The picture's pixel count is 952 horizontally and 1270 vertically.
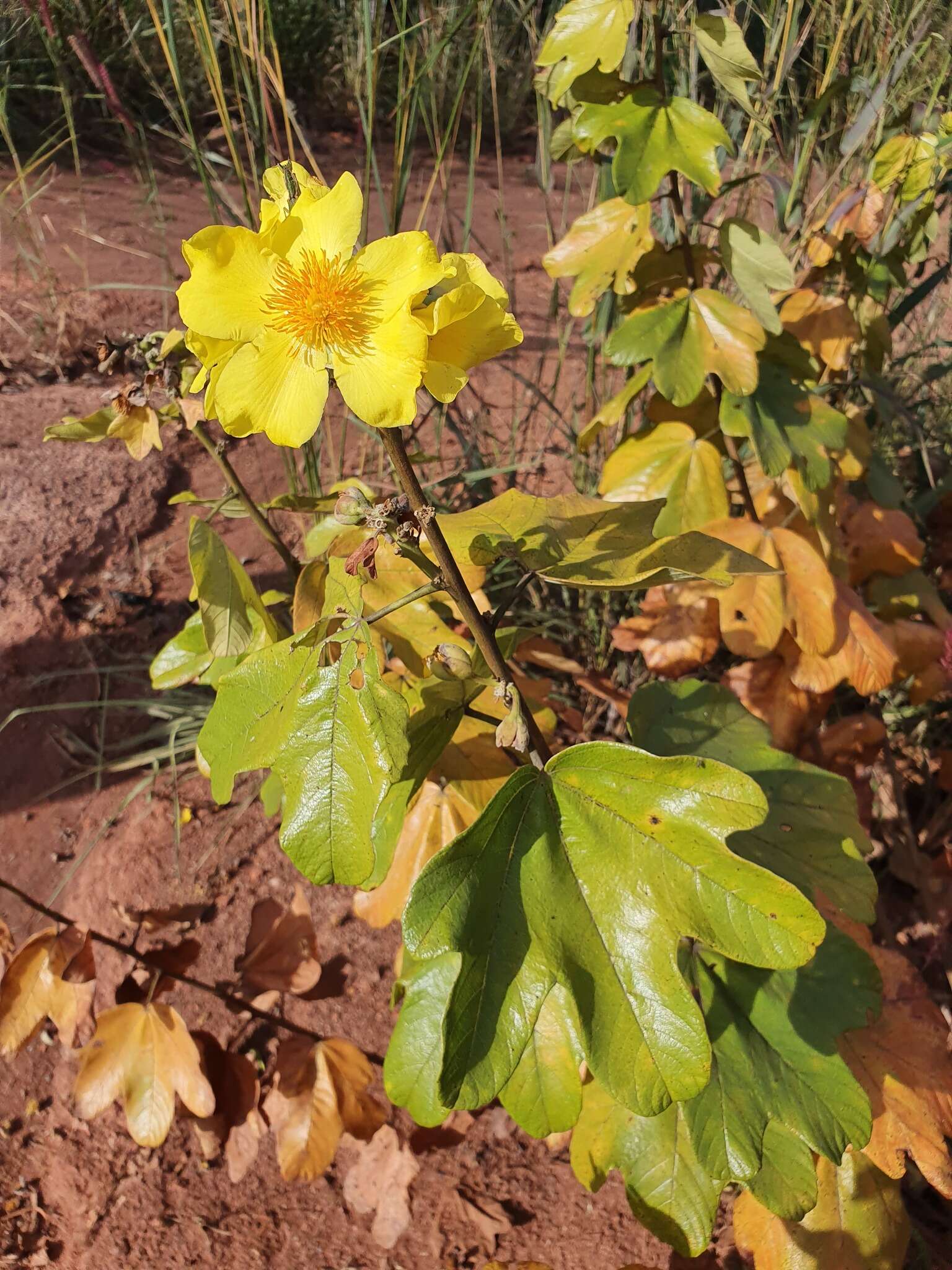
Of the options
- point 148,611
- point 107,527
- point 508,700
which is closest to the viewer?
point 508,700

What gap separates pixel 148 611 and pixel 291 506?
55.4 inches

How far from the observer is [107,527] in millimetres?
2273

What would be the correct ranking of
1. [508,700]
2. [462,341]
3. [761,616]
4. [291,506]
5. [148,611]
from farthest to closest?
1. [148,611]
2. [761,616]
3. [291,506]
4. [508,700]
5. [462,341]

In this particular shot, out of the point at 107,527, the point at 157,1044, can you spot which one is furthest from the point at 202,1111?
the point at 107,527

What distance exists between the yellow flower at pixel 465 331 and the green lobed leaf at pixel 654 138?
0.61 meters

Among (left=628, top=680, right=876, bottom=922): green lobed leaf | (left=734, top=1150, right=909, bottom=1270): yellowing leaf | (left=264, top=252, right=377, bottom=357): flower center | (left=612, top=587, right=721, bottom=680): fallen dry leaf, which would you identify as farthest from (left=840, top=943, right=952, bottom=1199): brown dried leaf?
(left=264, top=252, right=377, bottom=357): flower center

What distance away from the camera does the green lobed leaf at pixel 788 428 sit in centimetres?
118

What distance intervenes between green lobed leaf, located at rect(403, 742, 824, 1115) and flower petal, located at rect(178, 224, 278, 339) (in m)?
0.42

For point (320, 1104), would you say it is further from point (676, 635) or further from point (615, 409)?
point (615, 409)

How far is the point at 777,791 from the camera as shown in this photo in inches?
38.3

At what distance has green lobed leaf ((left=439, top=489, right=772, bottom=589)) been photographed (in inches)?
26.6

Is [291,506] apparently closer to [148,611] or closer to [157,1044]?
[157,1044]

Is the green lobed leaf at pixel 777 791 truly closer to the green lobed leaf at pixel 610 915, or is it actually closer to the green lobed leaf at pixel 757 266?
the green lobed leaf at pixel 610 915

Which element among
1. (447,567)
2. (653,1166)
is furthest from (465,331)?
(653,1166)
